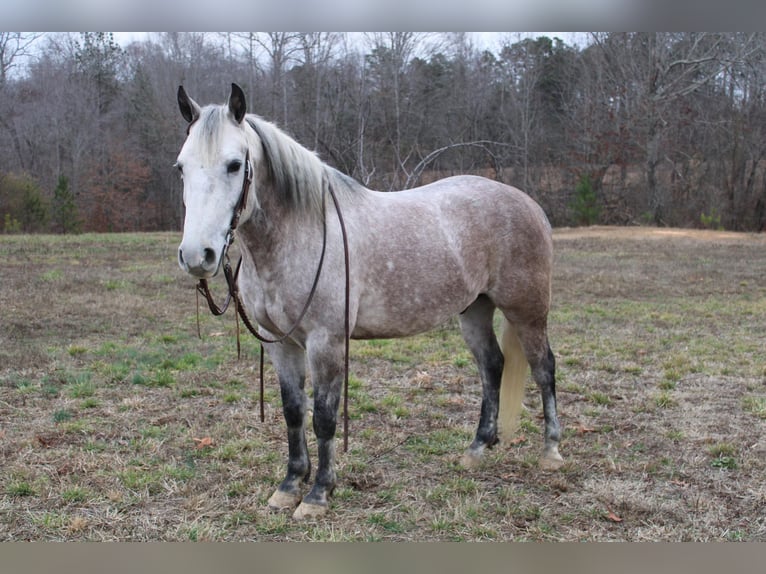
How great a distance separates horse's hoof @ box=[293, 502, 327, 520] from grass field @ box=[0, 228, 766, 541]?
54 millimetres

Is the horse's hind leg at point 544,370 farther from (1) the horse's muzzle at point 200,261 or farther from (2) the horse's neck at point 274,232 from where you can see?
(1) the horse's muzzle at point 200,261

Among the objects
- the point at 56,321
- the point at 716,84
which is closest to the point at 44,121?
the point at 56,321

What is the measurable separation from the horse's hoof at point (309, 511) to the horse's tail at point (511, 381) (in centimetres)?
135

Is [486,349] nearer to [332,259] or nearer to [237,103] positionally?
[332,259]

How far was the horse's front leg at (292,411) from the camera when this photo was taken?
325 centimetres

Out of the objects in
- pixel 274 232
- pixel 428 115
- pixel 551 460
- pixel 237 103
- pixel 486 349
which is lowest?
pixel 551 460

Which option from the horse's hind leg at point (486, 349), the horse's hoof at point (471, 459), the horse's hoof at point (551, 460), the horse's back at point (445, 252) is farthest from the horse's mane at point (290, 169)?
the horse's hoof at point (551, 460)

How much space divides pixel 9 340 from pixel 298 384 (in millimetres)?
4536

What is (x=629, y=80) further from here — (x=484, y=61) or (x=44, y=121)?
(x=44, y=121)

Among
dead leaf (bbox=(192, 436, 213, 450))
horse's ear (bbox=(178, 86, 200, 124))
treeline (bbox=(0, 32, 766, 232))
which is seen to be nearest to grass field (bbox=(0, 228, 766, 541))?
dead leaf (bbox=(192, 436, 213, 450))

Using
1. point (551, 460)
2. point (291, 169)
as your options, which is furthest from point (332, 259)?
point (551, 460)

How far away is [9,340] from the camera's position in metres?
6.40

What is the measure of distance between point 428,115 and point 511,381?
7.20 metres

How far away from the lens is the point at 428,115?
10.3 metres
